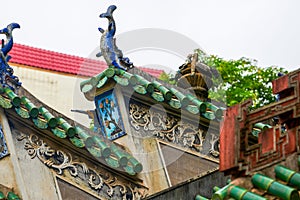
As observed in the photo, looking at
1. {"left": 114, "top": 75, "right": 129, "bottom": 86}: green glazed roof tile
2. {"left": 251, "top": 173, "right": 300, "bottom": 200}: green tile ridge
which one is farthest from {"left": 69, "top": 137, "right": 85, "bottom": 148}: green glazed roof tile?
{"left": 251, "top": 173, "right": 300, "bottom": 200}: green tile ridge

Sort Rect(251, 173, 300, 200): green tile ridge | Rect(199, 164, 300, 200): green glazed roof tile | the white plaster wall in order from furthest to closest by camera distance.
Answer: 1. the white plaster wall
2. Rect(199, 164, 300, 200): green glazed roof tile
3. Rect(251, 173, 300, 200): green tile ridge

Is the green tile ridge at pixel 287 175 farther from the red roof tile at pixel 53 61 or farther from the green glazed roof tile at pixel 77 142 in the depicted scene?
the red roof tile at pixel 53 61

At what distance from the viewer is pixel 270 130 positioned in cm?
861

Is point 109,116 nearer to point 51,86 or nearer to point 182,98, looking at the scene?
point 182,98

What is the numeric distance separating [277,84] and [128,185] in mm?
6033

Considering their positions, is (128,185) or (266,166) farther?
(128,185)

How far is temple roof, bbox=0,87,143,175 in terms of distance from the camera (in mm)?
14047

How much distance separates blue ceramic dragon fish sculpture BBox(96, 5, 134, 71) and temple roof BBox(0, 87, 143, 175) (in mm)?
1533

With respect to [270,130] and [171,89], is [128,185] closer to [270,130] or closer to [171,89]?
[171,89]

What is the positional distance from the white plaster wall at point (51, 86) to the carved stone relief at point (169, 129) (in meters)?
6.42

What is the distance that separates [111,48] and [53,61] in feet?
26.4

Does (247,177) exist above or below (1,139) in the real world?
below

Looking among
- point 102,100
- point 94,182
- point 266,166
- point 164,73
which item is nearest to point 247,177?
point 266,166

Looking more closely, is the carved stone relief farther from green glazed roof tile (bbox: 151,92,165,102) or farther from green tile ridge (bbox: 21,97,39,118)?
green tile ridge (bbox: 21,97,39,118)
